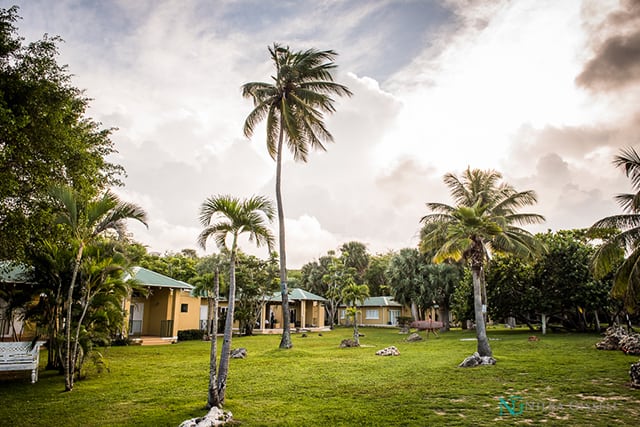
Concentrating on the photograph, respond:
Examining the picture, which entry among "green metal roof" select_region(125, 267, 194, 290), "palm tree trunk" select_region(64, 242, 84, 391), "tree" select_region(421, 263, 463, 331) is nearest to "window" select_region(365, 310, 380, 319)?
"tree" select_region(421, 263, 463, 331)

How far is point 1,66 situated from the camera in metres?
8.80

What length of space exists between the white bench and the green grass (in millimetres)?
434

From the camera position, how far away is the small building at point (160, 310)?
23797 mm

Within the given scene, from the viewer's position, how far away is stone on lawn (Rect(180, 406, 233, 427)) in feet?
20.1

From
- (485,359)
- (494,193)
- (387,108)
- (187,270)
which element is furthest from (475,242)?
(187,270)

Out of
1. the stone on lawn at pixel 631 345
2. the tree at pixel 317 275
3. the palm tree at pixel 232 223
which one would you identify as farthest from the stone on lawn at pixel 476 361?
the tree at pixel 317 275

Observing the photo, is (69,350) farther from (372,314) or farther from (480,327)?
(372,314)

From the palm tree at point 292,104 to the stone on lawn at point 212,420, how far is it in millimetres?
12503

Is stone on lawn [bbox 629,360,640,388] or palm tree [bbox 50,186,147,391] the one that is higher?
palm tree [bbox 50,186,147,391]

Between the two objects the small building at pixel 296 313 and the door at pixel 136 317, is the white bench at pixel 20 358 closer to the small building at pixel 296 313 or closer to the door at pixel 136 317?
the door at pixel 136 317

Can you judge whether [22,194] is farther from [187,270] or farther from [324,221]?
[187,270]

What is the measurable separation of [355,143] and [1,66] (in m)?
12.9

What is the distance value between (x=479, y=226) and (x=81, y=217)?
12.4 metres
